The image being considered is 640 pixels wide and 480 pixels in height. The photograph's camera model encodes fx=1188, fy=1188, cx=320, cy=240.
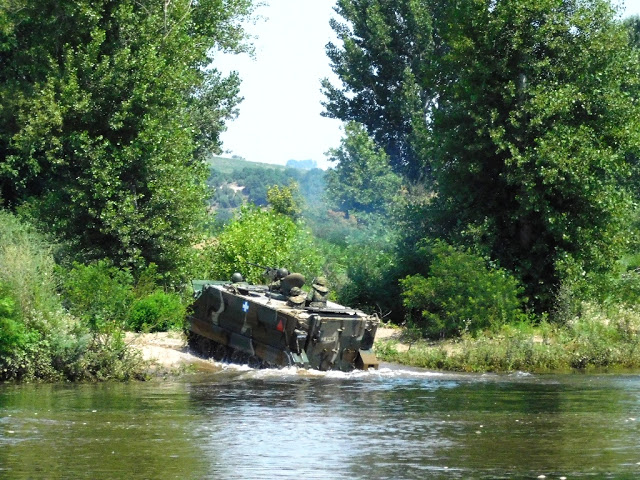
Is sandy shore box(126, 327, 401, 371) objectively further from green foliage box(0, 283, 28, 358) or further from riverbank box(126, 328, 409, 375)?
green foliage box(0, 283, 28, 358)

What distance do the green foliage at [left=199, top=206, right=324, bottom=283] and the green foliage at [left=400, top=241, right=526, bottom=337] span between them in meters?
4.85

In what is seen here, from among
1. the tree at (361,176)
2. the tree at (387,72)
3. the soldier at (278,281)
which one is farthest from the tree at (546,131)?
the tree at (361,176)

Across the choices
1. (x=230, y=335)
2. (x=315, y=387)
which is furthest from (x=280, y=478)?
(x=230, y=335)

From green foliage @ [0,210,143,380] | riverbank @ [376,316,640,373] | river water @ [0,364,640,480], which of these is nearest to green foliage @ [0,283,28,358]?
green foliage @ [0,210,143,380]

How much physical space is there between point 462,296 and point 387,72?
3032 centimetres

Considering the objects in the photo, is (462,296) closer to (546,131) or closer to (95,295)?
(546,131)

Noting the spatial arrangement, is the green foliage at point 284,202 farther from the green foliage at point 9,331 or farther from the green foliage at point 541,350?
Answer: the green foliage at point 9,331

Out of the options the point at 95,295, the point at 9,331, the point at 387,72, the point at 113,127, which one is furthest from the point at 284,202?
the point at 9,331

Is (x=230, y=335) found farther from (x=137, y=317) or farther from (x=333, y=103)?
(x=333, y=103)

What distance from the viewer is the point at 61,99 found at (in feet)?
115

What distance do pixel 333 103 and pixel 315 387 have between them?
1630 inches

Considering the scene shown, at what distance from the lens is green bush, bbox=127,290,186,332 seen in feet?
100

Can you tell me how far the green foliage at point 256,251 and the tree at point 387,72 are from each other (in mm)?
19230

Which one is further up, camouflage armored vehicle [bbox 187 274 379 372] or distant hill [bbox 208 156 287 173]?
distant hill [bbox 208 156 287 173]
